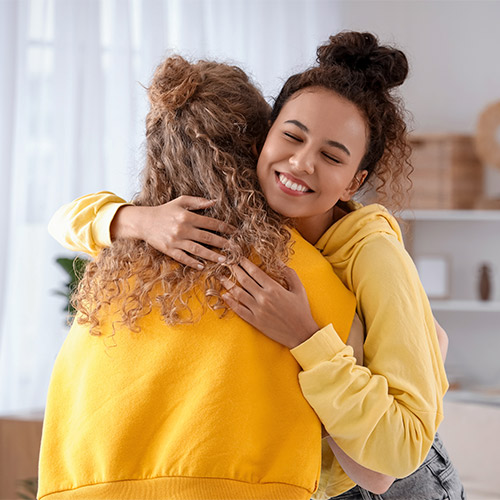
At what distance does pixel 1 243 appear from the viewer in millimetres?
3275

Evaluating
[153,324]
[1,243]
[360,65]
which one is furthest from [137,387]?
[1,243]

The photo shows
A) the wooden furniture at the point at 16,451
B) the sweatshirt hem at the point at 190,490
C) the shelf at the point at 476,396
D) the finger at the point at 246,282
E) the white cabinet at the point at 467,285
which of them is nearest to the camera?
the sweatshirt hem at the point at 190,490

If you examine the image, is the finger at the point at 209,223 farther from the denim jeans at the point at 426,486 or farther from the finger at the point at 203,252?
the denim jeans at the point at 426,486

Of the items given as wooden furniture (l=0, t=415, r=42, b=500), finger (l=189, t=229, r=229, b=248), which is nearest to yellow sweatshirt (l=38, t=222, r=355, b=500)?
finger (l=189, t=229, r=229, b=248)

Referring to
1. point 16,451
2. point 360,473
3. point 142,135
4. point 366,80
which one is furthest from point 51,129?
point 360,473

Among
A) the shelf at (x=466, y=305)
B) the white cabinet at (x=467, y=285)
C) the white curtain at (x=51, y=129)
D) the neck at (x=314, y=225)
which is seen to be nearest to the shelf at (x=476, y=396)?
the white cabinet at (x=467, y=285)

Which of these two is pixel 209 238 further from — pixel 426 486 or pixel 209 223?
pixel 426 486

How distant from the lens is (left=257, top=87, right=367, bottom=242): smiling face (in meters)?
1.16

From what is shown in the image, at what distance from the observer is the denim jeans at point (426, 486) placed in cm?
130

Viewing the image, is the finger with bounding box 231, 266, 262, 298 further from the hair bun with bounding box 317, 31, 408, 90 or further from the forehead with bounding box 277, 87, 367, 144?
the hair bun with bounding box 317, 31, 408, 90

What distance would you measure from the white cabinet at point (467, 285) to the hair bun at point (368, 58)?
302 cm

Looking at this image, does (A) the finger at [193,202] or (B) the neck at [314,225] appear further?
(B) the neck at [314,225]

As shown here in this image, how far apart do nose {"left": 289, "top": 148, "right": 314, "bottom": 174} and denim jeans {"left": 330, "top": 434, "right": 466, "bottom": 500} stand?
0.59 meters

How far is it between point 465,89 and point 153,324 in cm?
367
